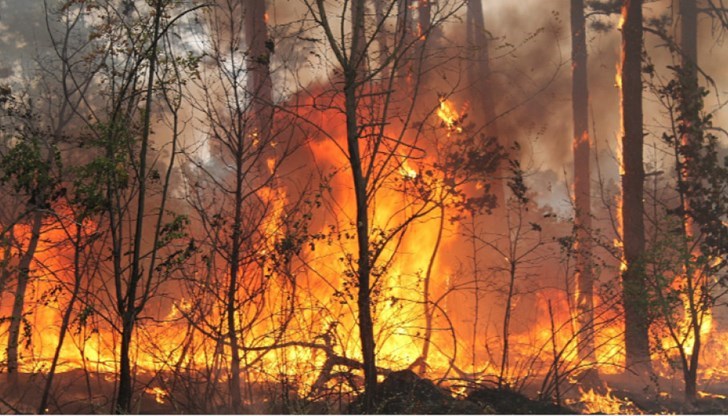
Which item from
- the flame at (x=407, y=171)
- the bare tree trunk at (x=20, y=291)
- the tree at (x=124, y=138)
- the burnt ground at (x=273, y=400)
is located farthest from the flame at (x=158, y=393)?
the flame at (x=407, y=171)

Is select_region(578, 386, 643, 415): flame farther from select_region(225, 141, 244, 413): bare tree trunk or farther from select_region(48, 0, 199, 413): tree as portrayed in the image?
select_region(48, 0, 199, 413): tree

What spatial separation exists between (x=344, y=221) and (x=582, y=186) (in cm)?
466

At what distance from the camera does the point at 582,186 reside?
11141 millimetres

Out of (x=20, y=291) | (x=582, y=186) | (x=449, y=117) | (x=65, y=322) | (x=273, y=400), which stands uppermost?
(x=449, y=117)

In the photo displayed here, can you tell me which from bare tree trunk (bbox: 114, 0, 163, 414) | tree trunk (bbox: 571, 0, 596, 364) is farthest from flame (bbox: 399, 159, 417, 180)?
bare tree trunk (bbox: 114, 0, 163, 414)

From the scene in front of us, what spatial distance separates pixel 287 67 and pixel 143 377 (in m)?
3.86

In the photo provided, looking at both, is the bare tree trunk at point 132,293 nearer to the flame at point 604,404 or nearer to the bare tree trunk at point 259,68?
the bare tree trunk at point 259,68

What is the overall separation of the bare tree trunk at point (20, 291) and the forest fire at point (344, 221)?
4 centimetres

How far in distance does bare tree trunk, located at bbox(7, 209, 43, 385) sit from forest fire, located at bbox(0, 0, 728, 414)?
35mm

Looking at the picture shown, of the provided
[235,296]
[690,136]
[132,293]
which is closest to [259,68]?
[235,296]

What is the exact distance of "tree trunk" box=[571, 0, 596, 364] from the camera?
8789 millimetres

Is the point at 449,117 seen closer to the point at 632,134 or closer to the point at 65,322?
the point at 632,134

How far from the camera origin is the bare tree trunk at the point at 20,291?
25.4 feet

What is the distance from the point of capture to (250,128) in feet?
26.6
